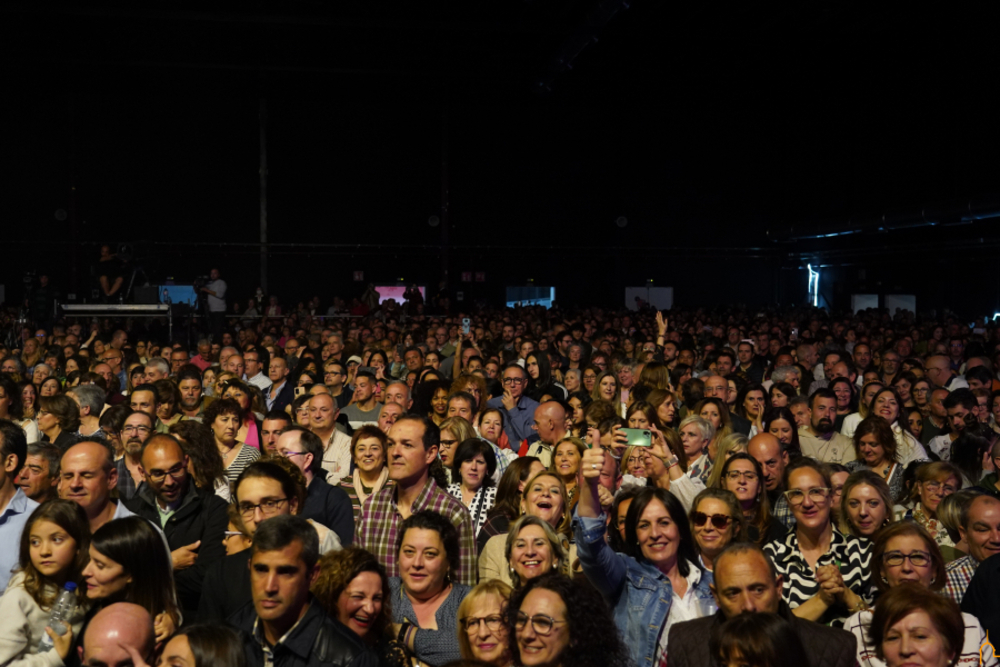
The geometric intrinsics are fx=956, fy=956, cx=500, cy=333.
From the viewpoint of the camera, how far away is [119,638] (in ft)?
10.1

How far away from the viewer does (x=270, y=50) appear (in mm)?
23500

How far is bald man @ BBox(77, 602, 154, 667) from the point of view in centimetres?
305

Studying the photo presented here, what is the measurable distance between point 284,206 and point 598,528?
25061 millimetres

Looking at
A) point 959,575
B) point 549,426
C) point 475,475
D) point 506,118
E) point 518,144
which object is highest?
point 506,118

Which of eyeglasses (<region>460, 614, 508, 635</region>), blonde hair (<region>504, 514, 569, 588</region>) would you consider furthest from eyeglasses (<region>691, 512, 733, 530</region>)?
eyeglasses (<region>460, 614, 508, 635</region>)

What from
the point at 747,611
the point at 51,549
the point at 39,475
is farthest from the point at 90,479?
the point at 747,611

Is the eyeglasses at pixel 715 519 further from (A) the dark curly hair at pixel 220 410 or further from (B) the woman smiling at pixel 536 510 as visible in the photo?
(A) the dark curly hair at pixel 220 410

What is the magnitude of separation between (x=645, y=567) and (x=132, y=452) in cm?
354

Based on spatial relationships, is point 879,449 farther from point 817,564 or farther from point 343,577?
point 343,577

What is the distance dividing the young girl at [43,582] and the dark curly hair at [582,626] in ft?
5.30

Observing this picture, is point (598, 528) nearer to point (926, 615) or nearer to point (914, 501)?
point (926, 615)

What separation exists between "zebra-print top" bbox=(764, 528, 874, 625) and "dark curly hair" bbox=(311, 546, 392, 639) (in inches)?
68.1

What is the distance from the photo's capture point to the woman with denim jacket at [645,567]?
375 centimetres

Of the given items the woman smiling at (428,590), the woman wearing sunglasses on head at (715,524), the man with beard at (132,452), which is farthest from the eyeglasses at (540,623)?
the man with beard at (132,452)
